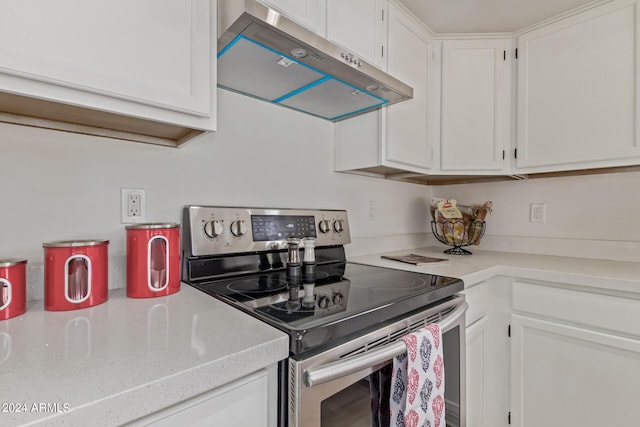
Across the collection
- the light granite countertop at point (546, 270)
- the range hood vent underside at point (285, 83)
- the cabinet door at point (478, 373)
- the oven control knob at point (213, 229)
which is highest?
the range hood vent underside at point (285, 83)

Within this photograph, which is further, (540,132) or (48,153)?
(540,132)

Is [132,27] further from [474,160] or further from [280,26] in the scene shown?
[474,160]

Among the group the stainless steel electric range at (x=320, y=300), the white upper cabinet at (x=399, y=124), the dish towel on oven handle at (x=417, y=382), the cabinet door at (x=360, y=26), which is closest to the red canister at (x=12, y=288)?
the stainless steel electric range at (x=320, y=300)

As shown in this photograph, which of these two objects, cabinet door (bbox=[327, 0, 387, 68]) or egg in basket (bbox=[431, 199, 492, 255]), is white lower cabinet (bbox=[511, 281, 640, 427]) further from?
cabinet door (bbox=[327, 0, 387, 68])

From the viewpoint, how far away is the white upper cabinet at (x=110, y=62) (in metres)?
0.62

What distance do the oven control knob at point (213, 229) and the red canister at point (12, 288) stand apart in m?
0.48

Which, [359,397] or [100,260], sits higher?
[100,260]

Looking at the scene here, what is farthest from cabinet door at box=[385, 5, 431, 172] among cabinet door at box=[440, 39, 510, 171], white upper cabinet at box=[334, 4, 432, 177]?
cabinet door at box=[440, 39, 510, 171]

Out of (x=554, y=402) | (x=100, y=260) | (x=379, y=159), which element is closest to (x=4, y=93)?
(x=100, y=260)

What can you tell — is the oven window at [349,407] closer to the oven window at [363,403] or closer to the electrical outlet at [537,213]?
the oven window at [363,403]

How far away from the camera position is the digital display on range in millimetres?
1235

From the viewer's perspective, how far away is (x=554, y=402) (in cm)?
127

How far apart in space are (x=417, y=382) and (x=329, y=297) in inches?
12.4

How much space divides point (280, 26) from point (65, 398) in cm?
93
